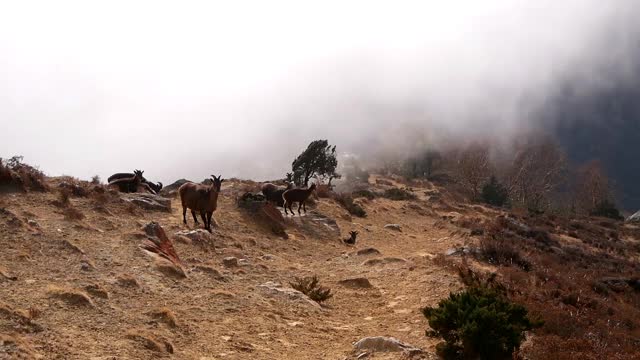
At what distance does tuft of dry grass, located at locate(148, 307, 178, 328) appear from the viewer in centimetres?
885

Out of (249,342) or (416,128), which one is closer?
(249,342)

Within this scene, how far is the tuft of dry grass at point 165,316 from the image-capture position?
8.85 metres

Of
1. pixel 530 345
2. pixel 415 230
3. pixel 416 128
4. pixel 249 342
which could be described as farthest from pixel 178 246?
pixel 416 128

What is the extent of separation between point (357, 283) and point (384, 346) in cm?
553

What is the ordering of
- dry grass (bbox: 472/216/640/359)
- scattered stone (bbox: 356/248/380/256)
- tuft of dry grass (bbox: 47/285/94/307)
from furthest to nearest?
scattered stone (bbox: 356/248/380/256)
dry grass (bbox: 472/216/640/359)
tuft of dry grass (bbox: 47/285/94/307)

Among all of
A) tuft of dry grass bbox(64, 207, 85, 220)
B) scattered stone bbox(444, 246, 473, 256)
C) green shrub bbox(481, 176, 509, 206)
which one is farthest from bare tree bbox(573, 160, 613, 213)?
tuft of dry grass bbox(64, 207, 85, 220)

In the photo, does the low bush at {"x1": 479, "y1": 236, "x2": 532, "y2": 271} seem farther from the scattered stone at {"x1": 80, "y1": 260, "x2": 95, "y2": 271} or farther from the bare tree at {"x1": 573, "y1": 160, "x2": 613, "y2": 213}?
the bare tree at {"x1": 573, "y1": 160, "x2": 613, "y2": 213}

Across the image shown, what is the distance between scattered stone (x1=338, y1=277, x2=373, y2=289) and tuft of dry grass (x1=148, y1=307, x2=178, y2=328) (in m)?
6.09

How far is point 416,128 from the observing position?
162m

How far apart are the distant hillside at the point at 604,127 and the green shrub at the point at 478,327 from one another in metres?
175

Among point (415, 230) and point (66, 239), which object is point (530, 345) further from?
point (415, 230)

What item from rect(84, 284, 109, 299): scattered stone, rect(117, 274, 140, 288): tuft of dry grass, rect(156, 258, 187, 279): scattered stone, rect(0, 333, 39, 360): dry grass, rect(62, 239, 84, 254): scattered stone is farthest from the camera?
rect(156, 258, 187, 279): scattered stone

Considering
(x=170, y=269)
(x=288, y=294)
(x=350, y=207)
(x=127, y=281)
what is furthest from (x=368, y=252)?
(x=350, y=207)

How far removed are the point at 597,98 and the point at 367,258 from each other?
192466 millimetres
